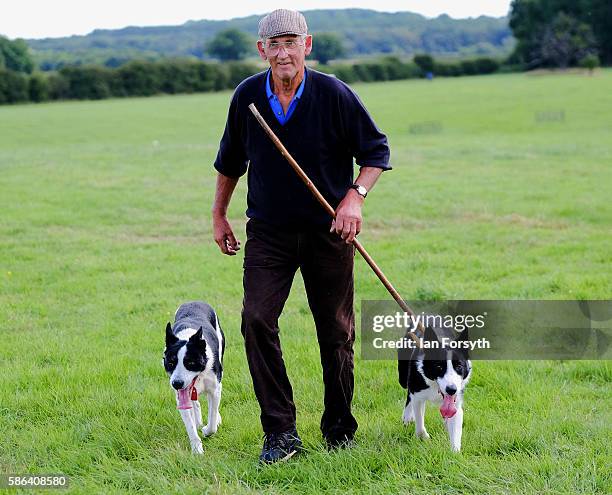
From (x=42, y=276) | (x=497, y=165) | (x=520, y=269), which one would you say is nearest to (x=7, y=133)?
(x=497, y=165)

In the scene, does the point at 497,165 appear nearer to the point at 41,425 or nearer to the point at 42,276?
the point at 42,276

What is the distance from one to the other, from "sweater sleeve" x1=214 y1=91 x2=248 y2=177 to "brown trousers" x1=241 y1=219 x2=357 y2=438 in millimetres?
479

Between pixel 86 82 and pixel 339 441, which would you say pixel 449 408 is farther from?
pixel 86 82

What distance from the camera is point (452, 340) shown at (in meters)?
5.69

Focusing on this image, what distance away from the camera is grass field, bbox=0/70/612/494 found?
5.48 metres

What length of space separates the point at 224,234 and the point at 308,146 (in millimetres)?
1134

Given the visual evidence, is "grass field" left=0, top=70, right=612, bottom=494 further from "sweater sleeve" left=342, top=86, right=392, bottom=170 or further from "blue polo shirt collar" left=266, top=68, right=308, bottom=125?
"blue polo shirt collar" left=266, top=68, right=308, bottom=125

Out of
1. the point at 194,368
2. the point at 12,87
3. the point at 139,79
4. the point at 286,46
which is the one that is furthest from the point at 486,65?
the point at 194,368

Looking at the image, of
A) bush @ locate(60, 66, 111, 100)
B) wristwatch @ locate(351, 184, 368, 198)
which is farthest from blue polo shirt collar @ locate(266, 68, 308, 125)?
bush @ locate(60, 66, 111, 100)

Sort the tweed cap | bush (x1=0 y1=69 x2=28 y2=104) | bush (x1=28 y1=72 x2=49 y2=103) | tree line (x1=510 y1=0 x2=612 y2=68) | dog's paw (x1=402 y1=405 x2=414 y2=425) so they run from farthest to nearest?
Result: tree line (x1=510 y1=0 x2=612 y2=68) < bush (x1=28 y1=72 x2=49 y2=103) < bush (x1=0 y1=69 x2=28 y2=104) < dog's paw (x1=402 y1=405 x2=414 y2=425) < the tweed cap

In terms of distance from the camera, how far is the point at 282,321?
935cm

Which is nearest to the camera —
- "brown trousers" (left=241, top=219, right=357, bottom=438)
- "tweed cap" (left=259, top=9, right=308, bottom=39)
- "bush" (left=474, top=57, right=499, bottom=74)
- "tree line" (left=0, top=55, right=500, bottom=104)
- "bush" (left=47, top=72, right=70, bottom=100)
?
"tweed cap" (left=259, top=9, right=308, bottom=39)

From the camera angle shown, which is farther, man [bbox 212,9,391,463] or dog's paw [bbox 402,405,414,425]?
dog's paw [bbox 402,405,414,425]

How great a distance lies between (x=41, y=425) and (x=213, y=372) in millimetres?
1530
